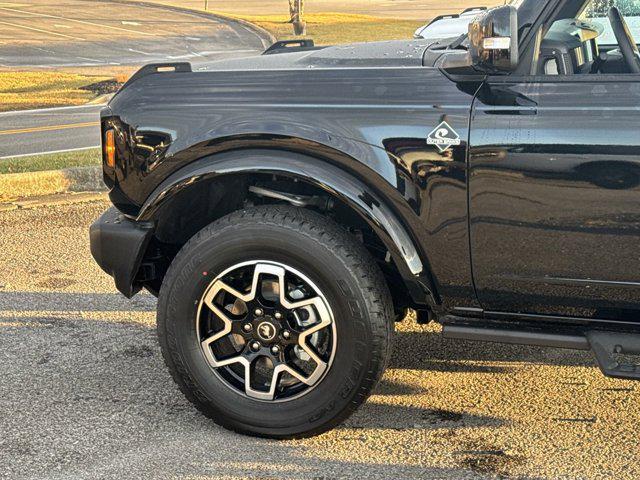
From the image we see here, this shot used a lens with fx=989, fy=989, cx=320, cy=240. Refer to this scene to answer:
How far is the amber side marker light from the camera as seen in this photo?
3834 mm

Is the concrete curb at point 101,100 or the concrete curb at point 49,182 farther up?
the concrete curb at point 49,182

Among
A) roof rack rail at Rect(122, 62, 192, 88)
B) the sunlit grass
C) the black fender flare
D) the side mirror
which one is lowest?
the sunlit grass

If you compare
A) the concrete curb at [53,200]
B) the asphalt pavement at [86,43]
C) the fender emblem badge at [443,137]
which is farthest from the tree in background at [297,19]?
the fender emblem badge at [443,137]

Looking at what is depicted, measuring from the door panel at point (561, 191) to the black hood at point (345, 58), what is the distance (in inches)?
19.3

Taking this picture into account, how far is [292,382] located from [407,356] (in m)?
0.99

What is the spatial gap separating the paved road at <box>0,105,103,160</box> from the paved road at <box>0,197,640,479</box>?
6.74 m

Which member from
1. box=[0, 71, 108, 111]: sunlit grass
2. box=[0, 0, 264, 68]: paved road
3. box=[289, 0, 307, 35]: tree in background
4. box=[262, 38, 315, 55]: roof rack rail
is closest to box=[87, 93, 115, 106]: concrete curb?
box=[0, 71, 108, 111]: sunlit grass

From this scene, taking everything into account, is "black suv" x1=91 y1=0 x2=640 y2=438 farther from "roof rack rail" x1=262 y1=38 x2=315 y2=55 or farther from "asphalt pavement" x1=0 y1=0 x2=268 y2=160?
"asphalt pavement" x1=0 y1=0 x2=268 y2=160

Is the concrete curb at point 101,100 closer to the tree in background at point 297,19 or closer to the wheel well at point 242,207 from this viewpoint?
the wheel well at point 242,207

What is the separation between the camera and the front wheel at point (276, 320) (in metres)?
3.57

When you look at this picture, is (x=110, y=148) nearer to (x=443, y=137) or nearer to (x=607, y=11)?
(x=443, y=137)

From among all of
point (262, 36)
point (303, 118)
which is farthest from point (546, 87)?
point (262, 36)

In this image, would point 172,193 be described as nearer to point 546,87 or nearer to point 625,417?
point 546,87

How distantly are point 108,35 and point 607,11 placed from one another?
3643 cm
